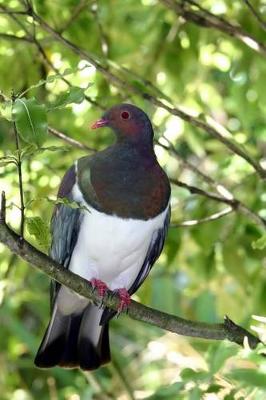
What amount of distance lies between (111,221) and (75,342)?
2.56 ft

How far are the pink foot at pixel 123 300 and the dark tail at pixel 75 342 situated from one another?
451 millimetres

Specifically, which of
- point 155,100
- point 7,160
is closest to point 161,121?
point 155,100

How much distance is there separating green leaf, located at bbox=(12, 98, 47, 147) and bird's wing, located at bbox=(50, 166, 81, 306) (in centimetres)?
113

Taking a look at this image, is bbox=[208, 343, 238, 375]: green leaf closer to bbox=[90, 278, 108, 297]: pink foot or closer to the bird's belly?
bbox=[90, 278, 108, 297]: pink foot

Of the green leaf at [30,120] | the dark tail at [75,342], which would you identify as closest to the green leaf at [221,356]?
the green leaf at [30,120]

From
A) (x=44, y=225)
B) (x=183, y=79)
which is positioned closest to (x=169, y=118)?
(x=183, y=79)

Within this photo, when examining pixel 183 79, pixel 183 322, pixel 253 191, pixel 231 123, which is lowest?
pixel 183 322

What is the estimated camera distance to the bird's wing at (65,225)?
3.64 meters

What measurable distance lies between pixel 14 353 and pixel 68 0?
89.9 inches

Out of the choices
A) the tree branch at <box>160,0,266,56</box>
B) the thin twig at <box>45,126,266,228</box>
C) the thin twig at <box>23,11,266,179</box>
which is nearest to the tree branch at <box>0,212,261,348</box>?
the thin twig at <box>45,126,266,228</box>

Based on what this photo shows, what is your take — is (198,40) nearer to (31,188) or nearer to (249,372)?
(31,188)

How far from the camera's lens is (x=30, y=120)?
2453 mm

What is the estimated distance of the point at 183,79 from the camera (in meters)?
4.48

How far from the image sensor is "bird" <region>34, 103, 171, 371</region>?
356 cm
